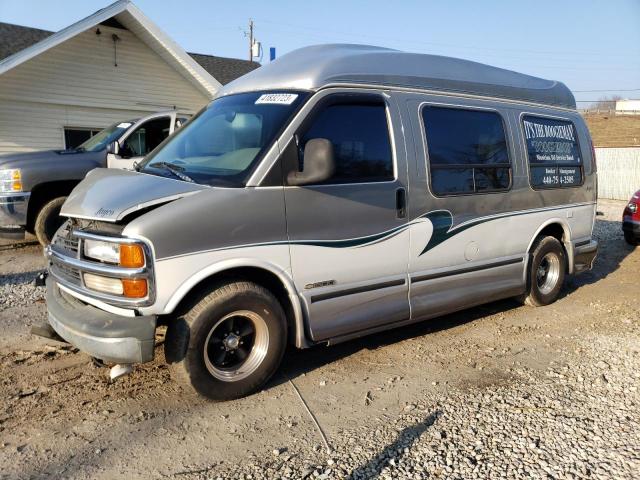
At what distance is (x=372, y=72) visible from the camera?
4379mm

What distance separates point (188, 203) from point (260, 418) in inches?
60.0

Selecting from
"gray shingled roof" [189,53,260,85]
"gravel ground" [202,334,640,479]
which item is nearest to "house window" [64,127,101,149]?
"gray shingled roof" [189,53,260,85]

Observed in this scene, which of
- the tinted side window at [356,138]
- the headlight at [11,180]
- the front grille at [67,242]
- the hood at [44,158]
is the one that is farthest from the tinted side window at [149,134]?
the tinted side window at [356,138]

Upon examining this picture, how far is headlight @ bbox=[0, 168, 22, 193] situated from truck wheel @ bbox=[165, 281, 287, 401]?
5508 mm

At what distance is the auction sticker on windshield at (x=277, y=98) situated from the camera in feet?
13.1

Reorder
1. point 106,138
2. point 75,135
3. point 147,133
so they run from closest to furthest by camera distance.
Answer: point 147,133, point 106,138, point 75,135

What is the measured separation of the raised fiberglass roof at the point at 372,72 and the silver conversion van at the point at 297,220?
18mm

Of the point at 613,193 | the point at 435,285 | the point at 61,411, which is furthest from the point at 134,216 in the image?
the point at 613,193

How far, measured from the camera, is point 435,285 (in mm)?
4734

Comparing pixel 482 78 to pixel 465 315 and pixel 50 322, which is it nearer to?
pixel 465 315

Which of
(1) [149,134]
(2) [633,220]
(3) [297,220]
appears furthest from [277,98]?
(2) [633,220]

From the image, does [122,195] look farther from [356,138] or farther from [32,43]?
[32,43]

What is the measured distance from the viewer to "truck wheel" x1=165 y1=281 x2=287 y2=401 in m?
3.49

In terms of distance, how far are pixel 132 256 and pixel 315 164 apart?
138 cm
